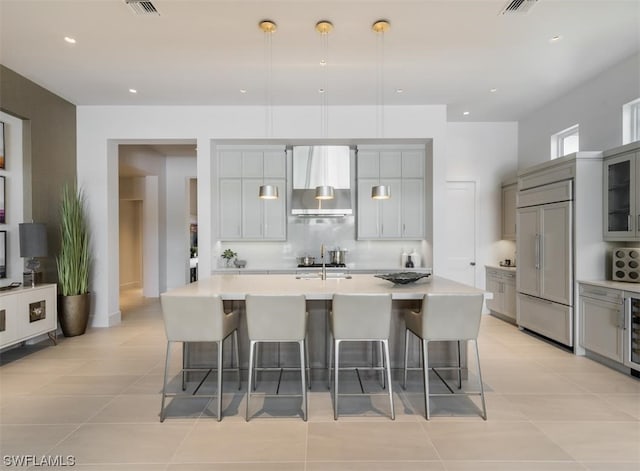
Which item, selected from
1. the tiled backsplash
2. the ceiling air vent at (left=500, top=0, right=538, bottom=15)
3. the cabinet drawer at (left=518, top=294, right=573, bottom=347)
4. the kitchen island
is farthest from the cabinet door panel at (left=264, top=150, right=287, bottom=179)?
the cabinet drawer at (left=518, top=294, right=573, bottom=347)

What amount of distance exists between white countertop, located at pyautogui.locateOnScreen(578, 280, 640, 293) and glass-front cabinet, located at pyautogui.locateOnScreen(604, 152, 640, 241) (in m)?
0.45

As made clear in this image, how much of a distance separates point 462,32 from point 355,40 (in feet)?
3.19

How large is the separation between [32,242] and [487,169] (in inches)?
255

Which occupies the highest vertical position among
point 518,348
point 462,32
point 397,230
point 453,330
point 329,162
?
point 462,32

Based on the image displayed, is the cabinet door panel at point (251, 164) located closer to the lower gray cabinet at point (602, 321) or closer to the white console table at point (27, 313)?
the white console table at point (27, 313)

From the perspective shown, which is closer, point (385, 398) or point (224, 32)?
point (385, 398)

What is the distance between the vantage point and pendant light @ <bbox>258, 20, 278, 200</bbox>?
3025mm

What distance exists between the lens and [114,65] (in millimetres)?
3771

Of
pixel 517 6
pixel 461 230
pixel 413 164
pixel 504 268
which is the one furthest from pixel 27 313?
pixel 504 268

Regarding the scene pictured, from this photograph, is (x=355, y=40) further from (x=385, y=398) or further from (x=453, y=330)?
(x=385, y=398)

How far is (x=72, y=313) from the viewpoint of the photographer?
452 cm

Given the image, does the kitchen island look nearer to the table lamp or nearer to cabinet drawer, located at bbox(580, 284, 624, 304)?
cabinet drawer, located at bbox(580, 284, 624, 304)

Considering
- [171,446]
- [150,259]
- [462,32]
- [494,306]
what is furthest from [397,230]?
[150,259]

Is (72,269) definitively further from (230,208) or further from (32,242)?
(230,208)
